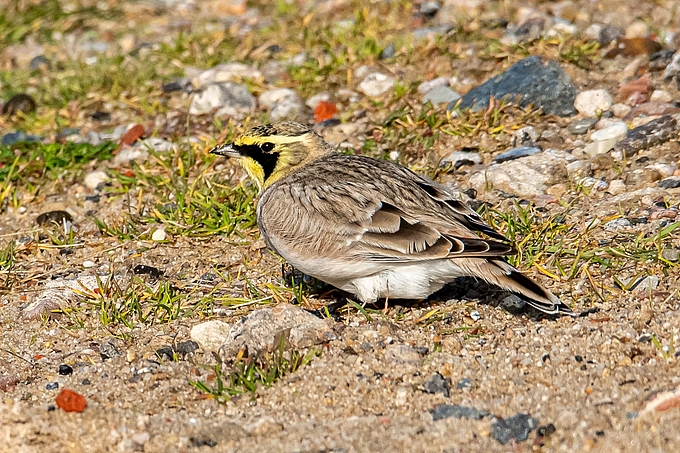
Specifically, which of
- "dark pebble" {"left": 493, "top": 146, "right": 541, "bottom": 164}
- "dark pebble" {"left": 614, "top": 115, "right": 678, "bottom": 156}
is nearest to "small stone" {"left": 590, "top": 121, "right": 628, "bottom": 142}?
"dark pebble" {"left": 614, "top": 115, "right": 678, "bottom": 156}

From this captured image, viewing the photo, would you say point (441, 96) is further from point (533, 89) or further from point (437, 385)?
point (437, 385)

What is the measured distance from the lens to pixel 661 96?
24.6ft

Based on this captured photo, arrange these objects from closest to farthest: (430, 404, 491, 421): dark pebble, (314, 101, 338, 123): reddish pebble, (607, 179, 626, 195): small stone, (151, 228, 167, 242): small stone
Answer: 1. (430, 404, 491, 421): dark pebble
2. (607, 179, 626, 195): small stone
3. (151, 228, 167, 242): small stone
4. (314, 101, 338, 123): reddish pebble

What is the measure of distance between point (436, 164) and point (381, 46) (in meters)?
2.07

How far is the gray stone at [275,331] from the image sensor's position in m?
5.14

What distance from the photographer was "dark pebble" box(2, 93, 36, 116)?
8.95 meters

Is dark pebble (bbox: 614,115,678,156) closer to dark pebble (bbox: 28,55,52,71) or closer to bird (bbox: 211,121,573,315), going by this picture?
bird (bbox: 211,121,573,315)

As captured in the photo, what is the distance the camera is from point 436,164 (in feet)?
23.5

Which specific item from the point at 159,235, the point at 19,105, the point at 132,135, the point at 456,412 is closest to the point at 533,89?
the point at 159,235

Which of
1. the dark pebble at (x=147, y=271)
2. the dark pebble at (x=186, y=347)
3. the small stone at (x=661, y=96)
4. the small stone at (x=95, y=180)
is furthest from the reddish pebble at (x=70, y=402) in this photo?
the small stone at (x=661, y=96)

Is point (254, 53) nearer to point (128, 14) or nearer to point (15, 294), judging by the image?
point (128, 14)

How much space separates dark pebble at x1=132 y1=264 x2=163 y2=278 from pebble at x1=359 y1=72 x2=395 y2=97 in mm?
2819

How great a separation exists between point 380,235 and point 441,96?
9.59ft

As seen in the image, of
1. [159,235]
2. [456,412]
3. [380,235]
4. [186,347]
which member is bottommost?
[159,235]
